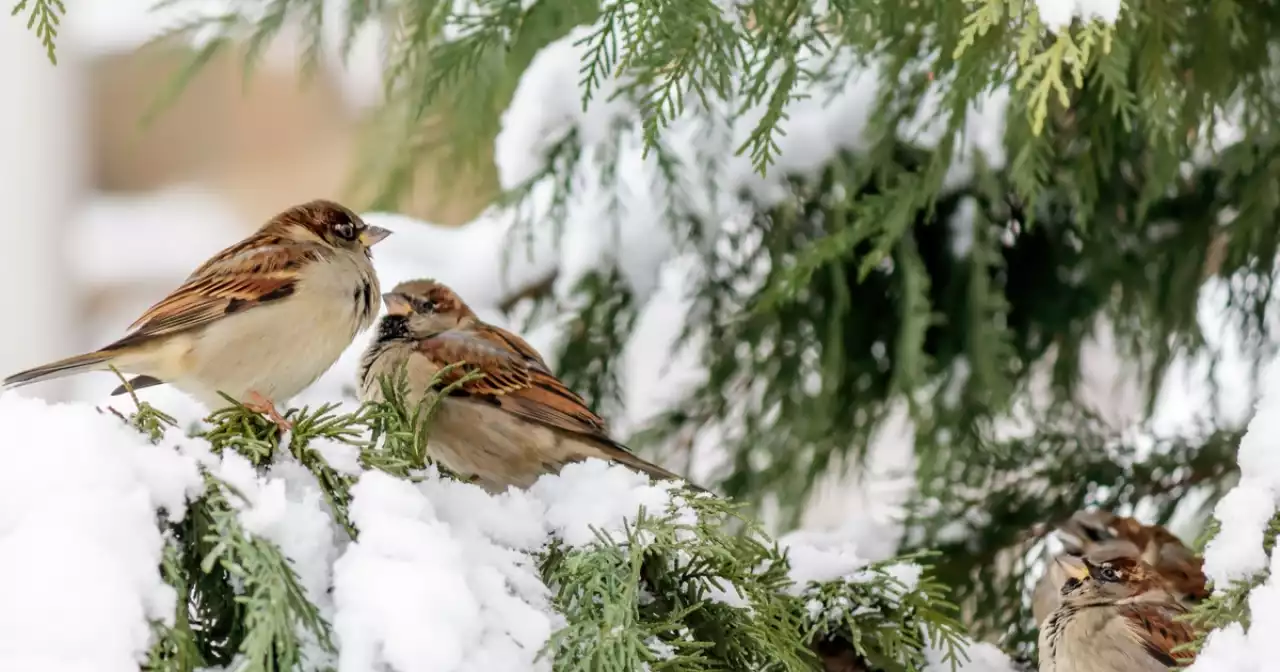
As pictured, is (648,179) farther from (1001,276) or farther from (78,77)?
(78,77)

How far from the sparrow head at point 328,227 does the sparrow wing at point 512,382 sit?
0.16m

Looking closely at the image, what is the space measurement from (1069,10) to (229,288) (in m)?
0.96

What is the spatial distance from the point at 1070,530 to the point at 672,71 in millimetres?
883

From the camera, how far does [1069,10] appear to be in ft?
3.02

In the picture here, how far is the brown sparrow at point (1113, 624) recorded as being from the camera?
118cm

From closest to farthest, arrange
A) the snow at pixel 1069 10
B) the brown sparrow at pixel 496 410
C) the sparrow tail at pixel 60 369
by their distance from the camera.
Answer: the snow at pixel 1069 10
the sparrow tail at pixel 60 369
the brown sparrow at pixel 496 410

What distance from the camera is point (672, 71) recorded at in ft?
3.34

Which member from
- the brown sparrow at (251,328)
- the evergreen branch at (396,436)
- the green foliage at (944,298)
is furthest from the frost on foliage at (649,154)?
the evergreen branch at (396,436)

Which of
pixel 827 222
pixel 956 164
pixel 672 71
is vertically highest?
pixel 956 164

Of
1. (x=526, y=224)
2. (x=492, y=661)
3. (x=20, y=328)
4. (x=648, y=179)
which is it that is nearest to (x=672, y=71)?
(x=492, y=661)

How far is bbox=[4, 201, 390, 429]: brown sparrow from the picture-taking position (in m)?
1.36

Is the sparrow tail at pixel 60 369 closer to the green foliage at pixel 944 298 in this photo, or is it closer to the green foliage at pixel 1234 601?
the green foliage at pixel 944 298

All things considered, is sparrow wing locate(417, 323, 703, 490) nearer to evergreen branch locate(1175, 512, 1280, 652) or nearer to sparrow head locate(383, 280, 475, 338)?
sparrow head locate(383, 280, 475, 338)

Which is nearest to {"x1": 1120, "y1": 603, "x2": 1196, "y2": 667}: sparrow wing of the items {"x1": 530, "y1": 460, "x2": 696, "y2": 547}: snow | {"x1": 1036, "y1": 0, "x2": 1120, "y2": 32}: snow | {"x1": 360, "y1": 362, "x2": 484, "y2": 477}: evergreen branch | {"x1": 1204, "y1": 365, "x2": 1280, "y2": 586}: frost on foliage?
{"x1": 1204, "y1": 365, "x2": 1280, "y2": 586}: frost on foliage
